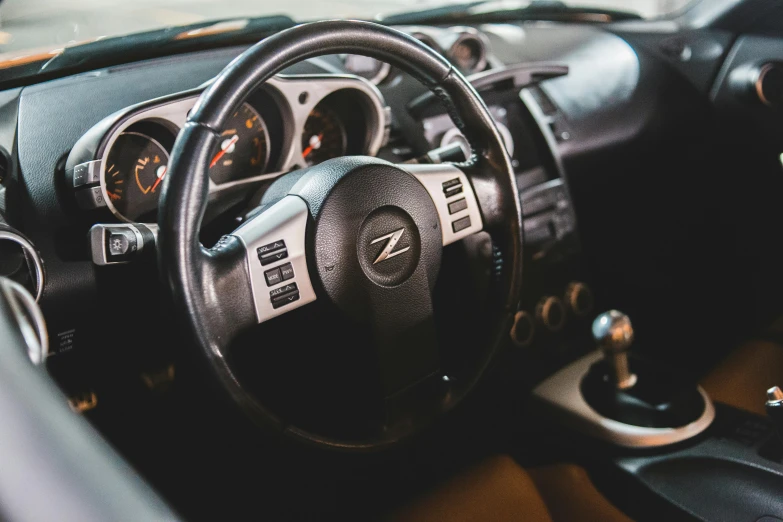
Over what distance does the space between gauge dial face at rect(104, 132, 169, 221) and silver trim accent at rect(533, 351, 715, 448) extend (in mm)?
896

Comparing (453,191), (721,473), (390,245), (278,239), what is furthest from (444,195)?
(721,473)

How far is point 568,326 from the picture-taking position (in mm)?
1811

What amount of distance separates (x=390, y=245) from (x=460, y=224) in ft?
0.52

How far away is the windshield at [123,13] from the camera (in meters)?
1.46

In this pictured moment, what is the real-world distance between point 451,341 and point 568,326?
415 mm

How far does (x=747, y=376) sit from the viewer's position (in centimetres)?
182

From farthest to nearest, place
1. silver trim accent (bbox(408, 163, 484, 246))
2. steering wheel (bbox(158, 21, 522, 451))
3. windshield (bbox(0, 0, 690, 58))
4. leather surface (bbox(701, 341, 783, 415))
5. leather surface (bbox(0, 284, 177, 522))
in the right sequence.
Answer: leather surface (bbox(701, 341, 783, 415)), windshield (bbox(0, 0, 690, 58)), silver trim accent (bbox(408, 163, 484, 246)), steering wheel (bbox(158, 21, 522, 451)), leather surface (bbox(0, 284, 177, 522))

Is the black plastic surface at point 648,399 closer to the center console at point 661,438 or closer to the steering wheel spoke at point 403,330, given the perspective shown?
the center console at point 661,438

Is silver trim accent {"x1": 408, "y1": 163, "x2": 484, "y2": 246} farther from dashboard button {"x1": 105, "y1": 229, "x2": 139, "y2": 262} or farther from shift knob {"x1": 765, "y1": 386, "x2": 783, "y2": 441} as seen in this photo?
shift knob {"x1": 765, "y1": 386, "x2": 783, "y2": 441}

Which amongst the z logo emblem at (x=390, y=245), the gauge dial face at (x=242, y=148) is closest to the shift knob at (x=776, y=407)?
the z logo emblem at (x=390, y=245)

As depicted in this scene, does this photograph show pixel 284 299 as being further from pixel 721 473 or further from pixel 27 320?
pixel 721 473

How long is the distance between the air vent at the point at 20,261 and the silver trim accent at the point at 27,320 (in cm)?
51

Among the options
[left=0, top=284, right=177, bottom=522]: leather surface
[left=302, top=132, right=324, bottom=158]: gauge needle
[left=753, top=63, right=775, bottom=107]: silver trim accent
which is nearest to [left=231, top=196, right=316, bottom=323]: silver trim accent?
[left=302, top=132, right=324, bottom=158]: gauge needle

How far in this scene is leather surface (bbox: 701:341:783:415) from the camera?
5.73 ft
